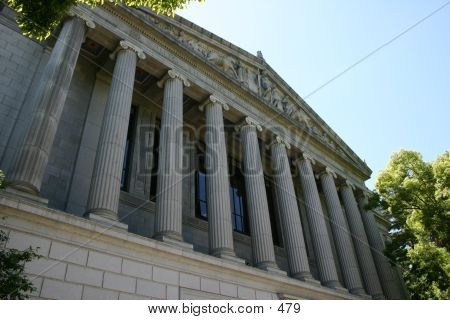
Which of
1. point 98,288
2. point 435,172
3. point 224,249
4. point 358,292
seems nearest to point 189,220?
point 224,249

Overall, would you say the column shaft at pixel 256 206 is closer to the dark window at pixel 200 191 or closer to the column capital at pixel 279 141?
the column capital at pixel 279 141

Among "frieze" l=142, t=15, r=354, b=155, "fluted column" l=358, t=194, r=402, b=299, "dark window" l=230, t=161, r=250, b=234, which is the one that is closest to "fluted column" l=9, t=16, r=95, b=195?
"frieze" l=142, t=15, r=354, b=155

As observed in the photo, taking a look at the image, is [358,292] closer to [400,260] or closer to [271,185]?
[400,260]

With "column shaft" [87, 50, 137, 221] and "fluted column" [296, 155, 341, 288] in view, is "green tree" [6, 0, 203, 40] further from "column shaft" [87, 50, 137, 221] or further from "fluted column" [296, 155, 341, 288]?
"fluted column" [296, 155, 341, 288]

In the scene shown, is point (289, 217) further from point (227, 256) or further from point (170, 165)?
point (170, 165)

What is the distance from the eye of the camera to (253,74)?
26.8 m

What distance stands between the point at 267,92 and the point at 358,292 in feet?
47.2

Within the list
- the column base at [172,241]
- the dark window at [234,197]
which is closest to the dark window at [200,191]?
the dark window at [234,197]

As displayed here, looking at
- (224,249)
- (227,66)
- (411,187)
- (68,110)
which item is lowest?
(224,249)

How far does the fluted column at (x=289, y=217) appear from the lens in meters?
19.4

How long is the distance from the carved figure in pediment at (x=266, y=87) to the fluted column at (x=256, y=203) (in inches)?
168

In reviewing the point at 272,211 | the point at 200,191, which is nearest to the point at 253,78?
the point at 200,191

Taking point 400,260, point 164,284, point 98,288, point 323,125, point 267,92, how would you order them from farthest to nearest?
point 323,125, point 267,92, point 400,260, point 164,284, point 98,288

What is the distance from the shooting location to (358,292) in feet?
74.0
